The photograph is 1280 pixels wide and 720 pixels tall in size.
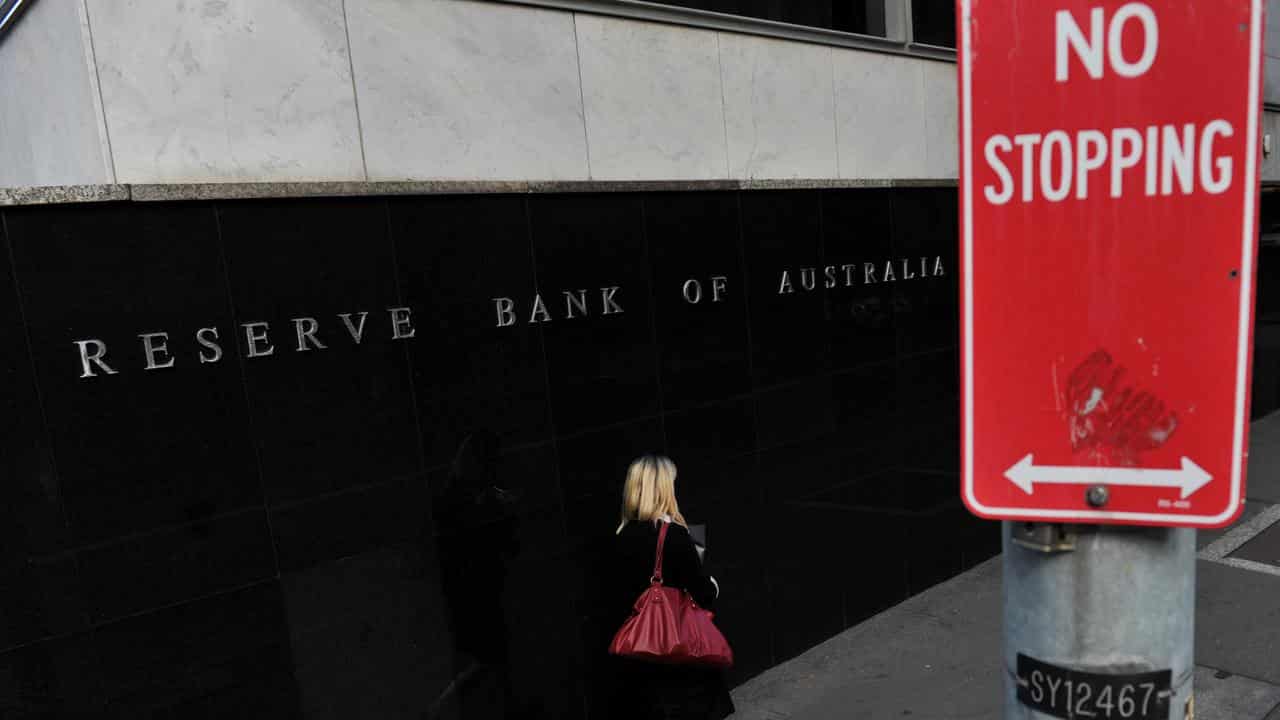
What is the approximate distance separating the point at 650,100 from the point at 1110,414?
14.3ft

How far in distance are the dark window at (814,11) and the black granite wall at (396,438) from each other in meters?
1.42

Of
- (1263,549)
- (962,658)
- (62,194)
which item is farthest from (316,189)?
(1263,549)

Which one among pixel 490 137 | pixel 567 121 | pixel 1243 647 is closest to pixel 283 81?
pixel 490 137

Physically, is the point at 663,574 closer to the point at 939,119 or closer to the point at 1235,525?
the point at 939,119

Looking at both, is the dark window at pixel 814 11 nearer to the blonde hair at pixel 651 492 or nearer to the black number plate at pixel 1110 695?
the blonde hair at pixel 651 492

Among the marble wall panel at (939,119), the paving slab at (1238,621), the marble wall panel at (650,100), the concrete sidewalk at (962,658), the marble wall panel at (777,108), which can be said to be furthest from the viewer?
the marble wall panel at (939,119)

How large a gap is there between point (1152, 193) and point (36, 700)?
4.16 meters

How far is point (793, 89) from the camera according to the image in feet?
20.9

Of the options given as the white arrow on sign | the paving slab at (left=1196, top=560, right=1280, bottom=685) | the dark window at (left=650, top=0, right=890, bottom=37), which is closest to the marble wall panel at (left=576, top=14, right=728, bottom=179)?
the dark window at (left=650, top=0, right=890, bottom=37)

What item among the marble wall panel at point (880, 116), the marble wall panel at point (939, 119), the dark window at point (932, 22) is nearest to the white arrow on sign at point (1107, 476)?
the marble wall panel at point (880, 116)

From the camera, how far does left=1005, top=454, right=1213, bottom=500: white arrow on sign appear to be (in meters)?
1.53

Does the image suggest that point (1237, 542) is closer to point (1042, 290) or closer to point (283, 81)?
point (1042, 290)

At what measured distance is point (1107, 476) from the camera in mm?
1572

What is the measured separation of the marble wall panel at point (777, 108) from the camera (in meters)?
6.00
